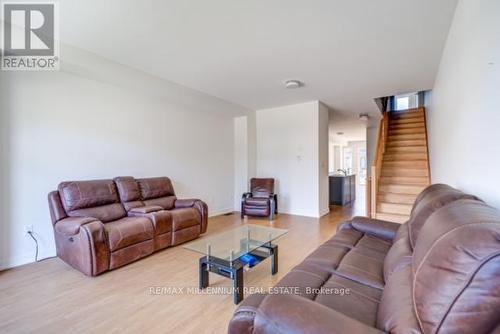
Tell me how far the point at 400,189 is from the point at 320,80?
243 cm

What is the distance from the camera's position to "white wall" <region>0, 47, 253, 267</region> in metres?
2.78

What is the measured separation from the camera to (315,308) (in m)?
0.90

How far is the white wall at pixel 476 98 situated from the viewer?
4.42 ft

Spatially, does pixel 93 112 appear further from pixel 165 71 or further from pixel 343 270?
pixel 343 270

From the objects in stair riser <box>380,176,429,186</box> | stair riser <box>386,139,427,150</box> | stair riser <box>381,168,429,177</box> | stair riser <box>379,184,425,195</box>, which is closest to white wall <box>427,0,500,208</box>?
stair riser <box>379,184,425,195</box>

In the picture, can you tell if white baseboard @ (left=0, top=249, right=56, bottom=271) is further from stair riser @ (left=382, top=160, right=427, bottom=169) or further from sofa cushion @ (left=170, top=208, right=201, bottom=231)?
stair riser @ (left=382, top=160, right=427, bottom=169)

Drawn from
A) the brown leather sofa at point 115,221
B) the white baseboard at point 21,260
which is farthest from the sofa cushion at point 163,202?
the white baseboard at point 21,260

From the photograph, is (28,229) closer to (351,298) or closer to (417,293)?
(351,298)

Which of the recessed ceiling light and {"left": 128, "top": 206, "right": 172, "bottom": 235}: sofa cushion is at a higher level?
the recessed ceiling light

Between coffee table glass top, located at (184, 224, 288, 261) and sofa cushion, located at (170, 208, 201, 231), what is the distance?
80 centimetres

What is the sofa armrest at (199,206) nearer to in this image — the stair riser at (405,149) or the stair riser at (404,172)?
the stair riser at (404,172)

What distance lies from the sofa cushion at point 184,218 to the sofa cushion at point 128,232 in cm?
36

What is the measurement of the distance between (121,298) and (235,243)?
3.53 ft

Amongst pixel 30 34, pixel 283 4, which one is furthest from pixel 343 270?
pixel 30 34
